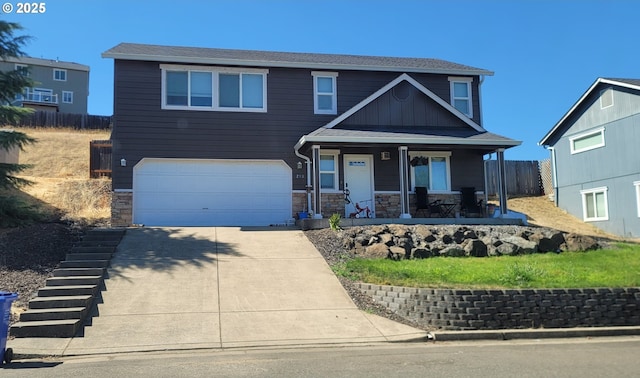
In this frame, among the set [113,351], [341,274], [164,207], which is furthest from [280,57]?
[113,351]

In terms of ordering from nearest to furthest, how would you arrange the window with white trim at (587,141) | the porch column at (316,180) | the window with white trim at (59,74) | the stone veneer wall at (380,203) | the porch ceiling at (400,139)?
the porch ceiling at (400,139)
the porch column at (316,180)
the stone veneer wall at (380,203)
the window with white trim at (587,141)
the window with white trim at (59,74)

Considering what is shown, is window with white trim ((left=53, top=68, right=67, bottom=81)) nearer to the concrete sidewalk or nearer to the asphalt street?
the concrete sidewalk

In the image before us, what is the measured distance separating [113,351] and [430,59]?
17894mm

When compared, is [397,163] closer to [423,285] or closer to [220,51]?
[220,51]

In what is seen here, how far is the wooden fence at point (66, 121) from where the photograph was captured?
38781 mm

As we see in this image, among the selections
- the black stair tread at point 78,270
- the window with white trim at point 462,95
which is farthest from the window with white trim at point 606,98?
the black stair tread at point 78,270

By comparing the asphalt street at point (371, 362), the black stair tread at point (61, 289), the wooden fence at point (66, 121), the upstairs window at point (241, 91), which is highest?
the wooden fence at point (66, 121)

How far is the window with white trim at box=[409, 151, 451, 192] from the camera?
18.8 m

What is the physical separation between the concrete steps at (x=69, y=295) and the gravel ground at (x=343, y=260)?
4.90m

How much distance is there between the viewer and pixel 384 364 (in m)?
6.89

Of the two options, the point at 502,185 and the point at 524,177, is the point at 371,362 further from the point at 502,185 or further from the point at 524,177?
the point at 524,177

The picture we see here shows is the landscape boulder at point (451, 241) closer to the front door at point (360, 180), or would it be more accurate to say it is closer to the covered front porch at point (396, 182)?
the covered front porch at point (396, 182)

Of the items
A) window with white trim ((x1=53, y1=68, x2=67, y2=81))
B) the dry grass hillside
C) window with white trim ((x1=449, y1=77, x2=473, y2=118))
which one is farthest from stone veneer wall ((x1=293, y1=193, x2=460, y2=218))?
window with white trim ((x1=53, y1=68, x2=67, y2=81))

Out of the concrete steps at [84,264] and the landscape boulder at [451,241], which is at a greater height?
the landscape boulder at [451,241]
